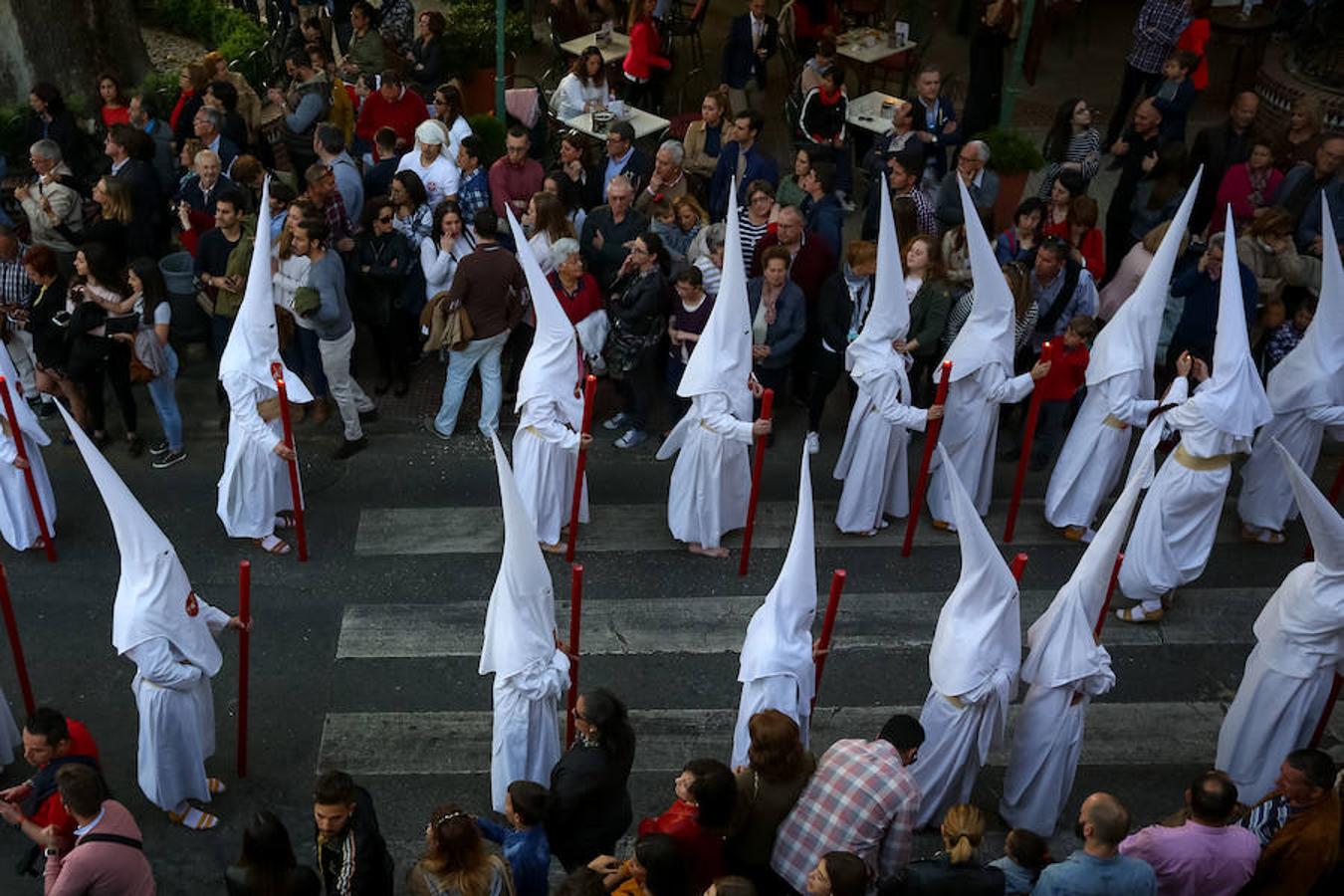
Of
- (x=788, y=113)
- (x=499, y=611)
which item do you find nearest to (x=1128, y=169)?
(x=788, y=113)

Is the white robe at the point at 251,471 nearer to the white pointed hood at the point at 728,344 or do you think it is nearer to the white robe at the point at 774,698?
the white pointed hood at the point at 728,344

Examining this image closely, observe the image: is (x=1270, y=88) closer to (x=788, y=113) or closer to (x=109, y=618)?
(x=788, y=113)

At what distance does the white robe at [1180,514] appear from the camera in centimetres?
903

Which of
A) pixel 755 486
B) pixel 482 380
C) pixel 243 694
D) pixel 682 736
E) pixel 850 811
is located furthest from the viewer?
pixel 482 380

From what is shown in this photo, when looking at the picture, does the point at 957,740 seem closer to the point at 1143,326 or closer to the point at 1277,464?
the point at 1143,326

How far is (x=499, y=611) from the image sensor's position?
7.23 meters

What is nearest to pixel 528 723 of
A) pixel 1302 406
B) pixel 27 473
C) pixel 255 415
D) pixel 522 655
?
pixel 522 655

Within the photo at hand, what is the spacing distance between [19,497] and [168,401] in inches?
54.5

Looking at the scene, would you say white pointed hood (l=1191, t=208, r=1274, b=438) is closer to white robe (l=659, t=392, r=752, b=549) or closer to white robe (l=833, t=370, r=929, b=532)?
white robe (l=833, t=370, r=929, b=532)

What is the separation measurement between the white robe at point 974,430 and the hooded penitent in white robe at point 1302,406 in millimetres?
1657

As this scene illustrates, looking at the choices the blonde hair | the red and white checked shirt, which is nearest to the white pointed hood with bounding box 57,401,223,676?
the red and white checked shirt

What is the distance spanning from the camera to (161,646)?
708 cm

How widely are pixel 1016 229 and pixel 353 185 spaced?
503cm

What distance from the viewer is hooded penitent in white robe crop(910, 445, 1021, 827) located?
283 inches
